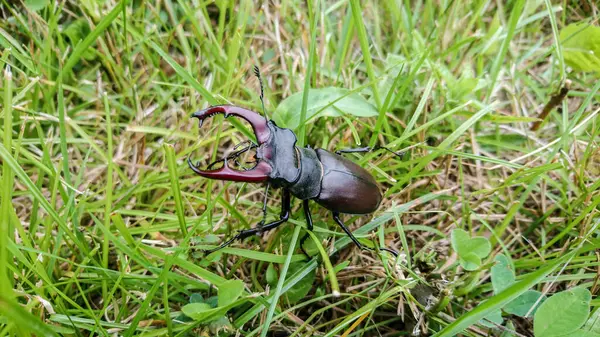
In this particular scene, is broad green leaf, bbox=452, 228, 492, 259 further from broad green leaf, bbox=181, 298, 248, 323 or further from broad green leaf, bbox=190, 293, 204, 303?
broad green leaf, bbox=190, 293, 204, 303

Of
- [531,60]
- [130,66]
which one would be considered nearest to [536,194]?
[531,60]

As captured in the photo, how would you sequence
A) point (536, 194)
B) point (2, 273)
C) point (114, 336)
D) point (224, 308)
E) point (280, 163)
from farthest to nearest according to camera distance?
point (536, 194) → point (280, 163) → point (114, 336) → point (224, 308) → point (2, 273)

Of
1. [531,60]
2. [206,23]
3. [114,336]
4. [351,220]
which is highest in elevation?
[206,23]

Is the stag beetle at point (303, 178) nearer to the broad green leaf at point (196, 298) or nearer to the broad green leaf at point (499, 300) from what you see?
the broad green leaf at point (196, 298)

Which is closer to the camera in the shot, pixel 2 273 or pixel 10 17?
pixel 2 273

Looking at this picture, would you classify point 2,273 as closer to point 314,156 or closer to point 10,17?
point 314,156

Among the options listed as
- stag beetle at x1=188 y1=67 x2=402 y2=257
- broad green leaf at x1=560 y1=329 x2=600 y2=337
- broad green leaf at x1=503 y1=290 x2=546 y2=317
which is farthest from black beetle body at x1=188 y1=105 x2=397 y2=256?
broad green leaf at x1=560 y1=329 x2=600 y2=337
